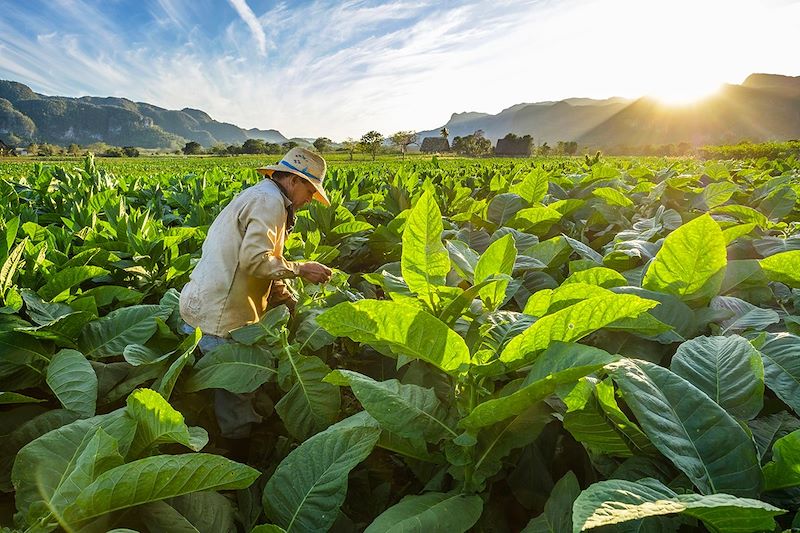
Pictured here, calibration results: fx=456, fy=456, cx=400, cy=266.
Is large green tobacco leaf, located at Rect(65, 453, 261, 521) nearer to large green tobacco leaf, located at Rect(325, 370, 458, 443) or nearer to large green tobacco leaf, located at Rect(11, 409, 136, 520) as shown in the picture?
large green tobacco leaf, located at Rect(11, 409, 136, 520)

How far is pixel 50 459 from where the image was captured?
1.13 m

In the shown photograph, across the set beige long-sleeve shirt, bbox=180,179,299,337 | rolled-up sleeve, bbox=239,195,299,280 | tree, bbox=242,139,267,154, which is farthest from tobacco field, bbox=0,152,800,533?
tree, bbox=242,139,267,154

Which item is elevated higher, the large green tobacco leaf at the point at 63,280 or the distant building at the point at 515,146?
the distant building at the point at 515,146

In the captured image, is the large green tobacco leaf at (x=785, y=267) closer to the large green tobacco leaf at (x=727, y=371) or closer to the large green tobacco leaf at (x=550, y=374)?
the large green tobacco leaf at (x=727, y=371)

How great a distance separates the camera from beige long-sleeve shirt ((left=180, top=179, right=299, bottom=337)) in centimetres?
282

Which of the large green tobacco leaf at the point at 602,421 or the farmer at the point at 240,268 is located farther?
the farmer at the point at 240,268

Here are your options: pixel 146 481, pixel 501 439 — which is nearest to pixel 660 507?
pixel 501 439

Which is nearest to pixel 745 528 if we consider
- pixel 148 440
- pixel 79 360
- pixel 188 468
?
pixel 188 468

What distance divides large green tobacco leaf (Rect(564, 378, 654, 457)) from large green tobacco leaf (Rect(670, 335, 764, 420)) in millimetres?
223

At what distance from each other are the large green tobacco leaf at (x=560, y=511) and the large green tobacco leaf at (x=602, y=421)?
115 mm

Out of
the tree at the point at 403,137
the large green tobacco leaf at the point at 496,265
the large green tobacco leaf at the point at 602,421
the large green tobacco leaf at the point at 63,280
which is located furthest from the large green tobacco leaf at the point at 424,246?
the tree at the point at 403,137

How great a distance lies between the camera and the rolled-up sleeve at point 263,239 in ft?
9.09

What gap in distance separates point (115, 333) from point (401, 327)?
1.61 m

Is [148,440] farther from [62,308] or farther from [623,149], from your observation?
[623,149]
